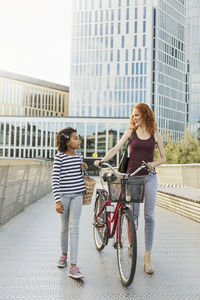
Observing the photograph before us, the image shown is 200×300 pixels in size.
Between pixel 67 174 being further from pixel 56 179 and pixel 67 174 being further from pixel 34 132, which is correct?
pixel 34 132

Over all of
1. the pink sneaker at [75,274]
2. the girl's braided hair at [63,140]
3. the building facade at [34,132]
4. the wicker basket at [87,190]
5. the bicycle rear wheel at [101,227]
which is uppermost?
the building facade at [34,132]

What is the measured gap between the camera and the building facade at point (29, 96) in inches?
4003

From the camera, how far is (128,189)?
3869 mm

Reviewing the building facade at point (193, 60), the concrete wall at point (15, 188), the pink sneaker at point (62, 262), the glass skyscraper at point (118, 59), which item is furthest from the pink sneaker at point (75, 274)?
the building facade at point (193, 60)

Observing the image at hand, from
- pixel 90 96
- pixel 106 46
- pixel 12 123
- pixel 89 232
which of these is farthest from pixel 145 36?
pixel 89 232

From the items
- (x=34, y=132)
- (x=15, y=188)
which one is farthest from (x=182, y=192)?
(x=34, y=132)

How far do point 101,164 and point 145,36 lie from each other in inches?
3727

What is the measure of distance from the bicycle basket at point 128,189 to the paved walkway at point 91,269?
82cm

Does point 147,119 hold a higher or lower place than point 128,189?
higher

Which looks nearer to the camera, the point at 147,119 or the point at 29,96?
the point at 147,119

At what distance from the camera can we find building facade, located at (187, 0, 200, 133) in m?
108

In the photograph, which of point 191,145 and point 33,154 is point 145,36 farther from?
point 191,145

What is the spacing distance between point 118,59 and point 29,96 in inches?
1037

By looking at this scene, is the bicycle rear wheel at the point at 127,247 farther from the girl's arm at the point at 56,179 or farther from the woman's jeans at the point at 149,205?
the girl's arm at the point at 56,179
